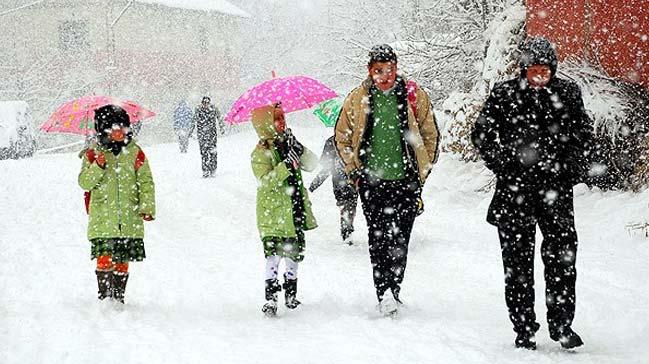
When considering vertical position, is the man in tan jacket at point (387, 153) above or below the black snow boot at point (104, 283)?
above

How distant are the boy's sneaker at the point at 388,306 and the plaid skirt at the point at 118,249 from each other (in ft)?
6.78

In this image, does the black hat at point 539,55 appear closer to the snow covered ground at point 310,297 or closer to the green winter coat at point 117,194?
the snow covered ground at point 310,297

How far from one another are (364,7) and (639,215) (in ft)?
108

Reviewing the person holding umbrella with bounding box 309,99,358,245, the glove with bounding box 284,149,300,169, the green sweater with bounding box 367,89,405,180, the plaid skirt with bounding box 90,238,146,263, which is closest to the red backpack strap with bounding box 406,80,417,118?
the green sweater with bounding box 367,89,405,180

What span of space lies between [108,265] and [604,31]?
24.3ft

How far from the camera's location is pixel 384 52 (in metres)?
5.59

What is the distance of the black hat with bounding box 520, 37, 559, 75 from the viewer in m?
4.57

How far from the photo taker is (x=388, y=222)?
5.80 meters

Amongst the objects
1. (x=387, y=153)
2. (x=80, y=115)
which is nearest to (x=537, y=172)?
(x=387, y=153)

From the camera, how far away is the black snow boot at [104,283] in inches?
245

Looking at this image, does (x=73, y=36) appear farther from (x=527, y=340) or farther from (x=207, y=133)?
(x=527, y=340)

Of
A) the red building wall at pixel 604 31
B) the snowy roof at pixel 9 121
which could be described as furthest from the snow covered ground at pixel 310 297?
the snowy roof at pixel 9 121

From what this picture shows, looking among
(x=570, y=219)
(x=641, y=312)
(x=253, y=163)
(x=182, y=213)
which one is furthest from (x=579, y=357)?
(x=182, y=213)

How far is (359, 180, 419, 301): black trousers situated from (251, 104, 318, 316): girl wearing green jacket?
64cm
